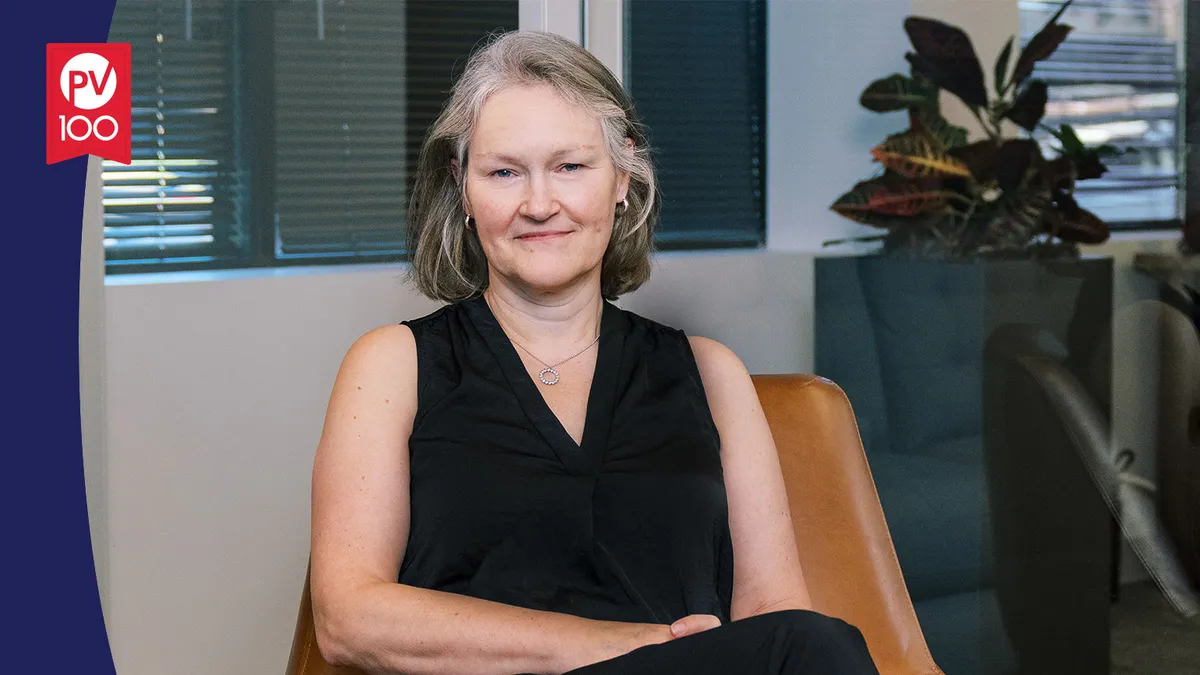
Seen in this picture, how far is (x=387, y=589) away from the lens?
1.56 m

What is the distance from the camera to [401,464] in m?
1.68

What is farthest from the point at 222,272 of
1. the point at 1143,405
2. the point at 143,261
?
the point at 1143,405

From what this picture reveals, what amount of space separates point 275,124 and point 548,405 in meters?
1.02

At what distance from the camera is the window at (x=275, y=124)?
235 centimetres

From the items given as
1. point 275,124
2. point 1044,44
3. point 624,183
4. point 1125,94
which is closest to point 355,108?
point 275,124

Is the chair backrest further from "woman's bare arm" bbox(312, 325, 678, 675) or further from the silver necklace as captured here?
"woman's bare arm" bbox(312, 325, 678, 675)

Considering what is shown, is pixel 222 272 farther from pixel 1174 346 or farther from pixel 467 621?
pixel 1174 346

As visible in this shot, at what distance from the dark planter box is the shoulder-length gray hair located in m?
0.78

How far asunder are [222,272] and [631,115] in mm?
976

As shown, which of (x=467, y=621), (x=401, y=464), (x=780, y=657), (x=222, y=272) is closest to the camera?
(x=780, y=657)

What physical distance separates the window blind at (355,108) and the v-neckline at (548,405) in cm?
74

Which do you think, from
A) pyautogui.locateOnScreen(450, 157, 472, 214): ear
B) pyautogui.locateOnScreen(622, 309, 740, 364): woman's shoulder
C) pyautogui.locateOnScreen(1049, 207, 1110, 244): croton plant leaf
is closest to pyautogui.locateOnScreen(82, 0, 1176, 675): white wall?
pyautogui.locateOnScreen(1049, 207, 1110, 244): croton plant leaf

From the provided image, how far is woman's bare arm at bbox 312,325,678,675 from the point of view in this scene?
1512mm

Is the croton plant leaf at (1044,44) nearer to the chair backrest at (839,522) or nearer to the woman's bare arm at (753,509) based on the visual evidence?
the chair backrest at (839,522)
